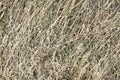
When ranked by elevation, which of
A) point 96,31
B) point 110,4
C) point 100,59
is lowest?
point 100,59

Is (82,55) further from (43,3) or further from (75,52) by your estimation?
(43,3)

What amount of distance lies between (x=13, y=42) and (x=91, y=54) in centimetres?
53

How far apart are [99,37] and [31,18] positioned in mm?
493

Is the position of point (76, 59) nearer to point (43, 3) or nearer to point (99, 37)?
point (99, 37)

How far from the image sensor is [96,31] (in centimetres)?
248

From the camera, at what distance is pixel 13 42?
236 cm

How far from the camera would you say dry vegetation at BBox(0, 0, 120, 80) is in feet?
7.49

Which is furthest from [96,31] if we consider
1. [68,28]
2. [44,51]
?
[44,51]

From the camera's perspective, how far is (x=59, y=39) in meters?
2.44

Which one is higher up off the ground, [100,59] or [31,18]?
[31,18]

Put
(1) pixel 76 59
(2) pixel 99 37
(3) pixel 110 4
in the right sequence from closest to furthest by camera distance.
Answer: (1) pixel 76 59
(2) pixel 99 37
(3) pixel 110 4

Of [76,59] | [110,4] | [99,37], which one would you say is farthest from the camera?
[110,4]

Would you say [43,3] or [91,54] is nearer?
[91,54]

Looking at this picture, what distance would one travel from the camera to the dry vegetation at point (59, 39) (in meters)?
2.28
